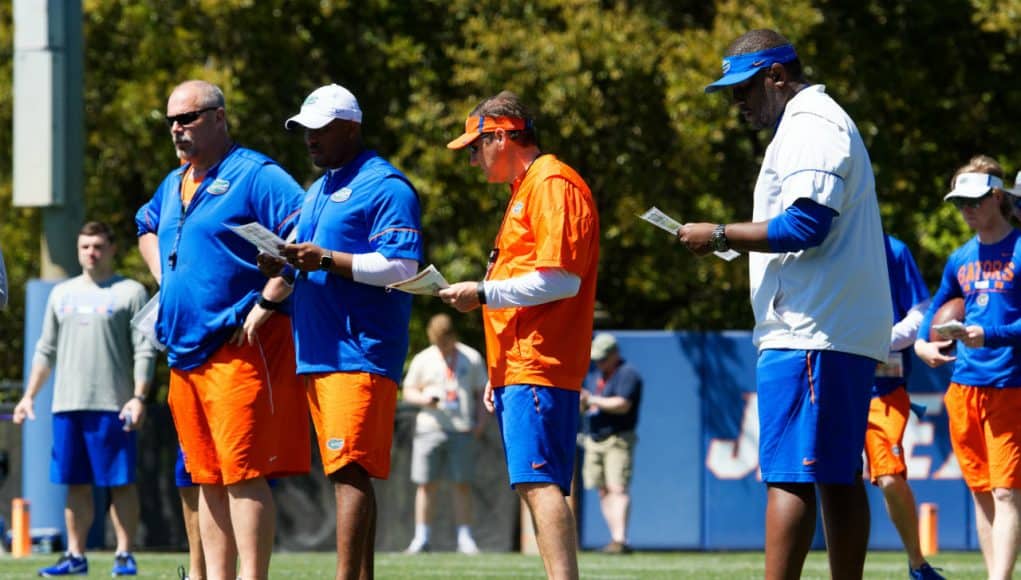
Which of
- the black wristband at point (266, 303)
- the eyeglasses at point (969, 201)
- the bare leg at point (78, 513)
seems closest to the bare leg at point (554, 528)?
the black wristband at point (266, 303)

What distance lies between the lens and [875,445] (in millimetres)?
9305

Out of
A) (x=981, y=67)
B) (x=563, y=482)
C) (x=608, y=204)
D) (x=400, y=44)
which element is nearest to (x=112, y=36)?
(x=400, y=44)

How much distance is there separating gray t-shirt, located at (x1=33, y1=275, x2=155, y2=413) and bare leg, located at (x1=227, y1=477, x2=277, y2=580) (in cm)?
431

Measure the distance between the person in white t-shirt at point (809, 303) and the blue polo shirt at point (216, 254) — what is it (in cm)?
215

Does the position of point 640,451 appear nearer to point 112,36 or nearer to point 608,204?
point 608,204

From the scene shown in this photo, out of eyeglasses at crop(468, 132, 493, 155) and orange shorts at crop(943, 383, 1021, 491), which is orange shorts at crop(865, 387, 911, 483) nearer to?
orange shorts at crop(943, 383, 1021, 491)

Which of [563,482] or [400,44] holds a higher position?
[400,44]

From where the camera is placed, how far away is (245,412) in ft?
23.8

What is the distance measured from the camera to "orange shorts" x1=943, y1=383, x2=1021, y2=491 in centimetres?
866

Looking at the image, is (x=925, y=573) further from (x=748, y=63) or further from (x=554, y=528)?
(x=748, y=63)

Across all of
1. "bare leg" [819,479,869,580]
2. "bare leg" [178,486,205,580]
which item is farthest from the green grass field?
"bare leg" [819,479,869,580]

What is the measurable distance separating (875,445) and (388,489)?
8.05 m

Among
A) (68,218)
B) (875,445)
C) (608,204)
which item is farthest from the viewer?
(608,204)

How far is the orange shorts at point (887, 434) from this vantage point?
9.27 metres
